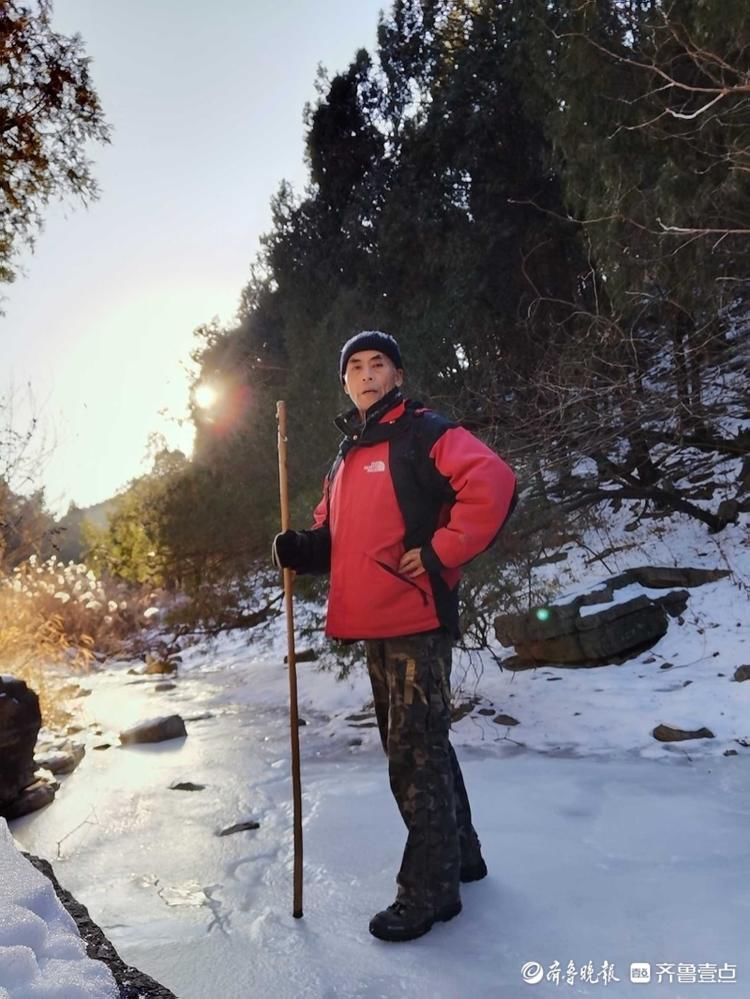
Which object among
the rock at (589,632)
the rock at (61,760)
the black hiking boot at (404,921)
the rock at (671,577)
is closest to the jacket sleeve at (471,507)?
the black hiking boot at (404,921)

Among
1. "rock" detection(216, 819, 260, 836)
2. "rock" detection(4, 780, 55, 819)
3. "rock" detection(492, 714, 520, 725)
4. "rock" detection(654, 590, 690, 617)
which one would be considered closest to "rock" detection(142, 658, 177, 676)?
"rock" detection(4, 780, 55, 819)

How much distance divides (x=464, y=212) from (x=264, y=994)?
30.2ft

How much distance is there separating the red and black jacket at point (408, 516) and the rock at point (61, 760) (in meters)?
3.07

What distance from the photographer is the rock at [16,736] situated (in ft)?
12.4

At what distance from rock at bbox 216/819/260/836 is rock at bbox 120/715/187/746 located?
7.31 ft

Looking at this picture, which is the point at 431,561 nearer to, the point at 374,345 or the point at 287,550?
the point at 287,550

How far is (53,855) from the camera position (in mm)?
2988

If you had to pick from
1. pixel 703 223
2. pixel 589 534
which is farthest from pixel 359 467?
pixel 589 534

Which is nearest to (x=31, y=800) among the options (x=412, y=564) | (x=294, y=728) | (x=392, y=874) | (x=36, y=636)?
(x=294, y=728)

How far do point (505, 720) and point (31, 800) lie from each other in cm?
295

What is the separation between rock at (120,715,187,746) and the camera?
519cm

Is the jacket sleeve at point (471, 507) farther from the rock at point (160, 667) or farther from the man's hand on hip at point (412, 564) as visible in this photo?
the rock at point (160, 667)

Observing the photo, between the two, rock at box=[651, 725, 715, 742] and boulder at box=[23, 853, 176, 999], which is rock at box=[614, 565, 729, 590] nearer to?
rock at box=[651, 725, 715, 742]

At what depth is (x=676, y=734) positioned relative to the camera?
13.3 ft
